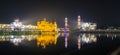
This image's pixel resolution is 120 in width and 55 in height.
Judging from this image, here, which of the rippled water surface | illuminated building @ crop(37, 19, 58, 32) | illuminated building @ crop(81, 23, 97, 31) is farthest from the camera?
illuminated building @ crop(81, 23, 97, 31)

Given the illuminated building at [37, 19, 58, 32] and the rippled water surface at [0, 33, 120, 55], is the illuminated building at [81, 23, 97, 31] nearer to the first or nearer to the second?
the illuminated building at [37, 19, 58, 32]

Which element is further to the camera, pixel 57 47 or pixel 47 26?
pixel 47 26

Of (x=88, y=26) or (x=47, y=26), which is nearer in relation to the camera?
(x=47, y=26)

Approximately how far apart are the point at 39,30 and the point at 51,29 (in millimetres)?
4114

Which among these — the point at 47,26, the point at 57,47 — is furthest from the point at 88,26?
the point at 57,47

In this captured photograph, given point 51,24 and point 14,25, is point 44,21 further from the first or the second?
point 14,25

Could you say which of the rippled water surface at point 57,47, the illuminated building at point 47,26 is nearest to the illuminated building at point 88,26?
the illuminated building at point 47,26

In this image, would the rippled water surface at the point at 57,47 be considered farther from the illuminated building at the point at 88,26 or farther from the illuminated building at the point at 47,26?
the illuminated building at the point at 88,26

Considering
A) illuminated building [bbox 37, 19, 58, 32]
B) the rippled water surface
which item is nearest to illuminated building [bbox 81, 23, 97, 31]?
illuminated building [bbox 37, 19, 58, 32]

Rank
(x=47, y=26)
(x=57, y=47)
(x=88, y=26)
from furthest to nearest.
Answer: (x=88, y=26), (x=47, y=26), (x=57, y=47)

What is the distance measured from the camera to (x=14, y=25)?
124438 mm

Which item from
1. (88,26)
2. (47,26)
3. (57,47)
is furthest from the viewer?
(88,26)

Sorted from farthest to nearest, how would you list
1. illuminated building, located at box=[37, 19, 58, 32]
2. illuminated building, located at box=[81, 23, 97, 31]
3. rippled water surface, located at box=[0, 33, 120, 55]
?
illuminated building, located at box=[81, 23, 97, 31] < illuminated building, located at box=[37, 19, 58, 32] < rippled water surface, located at box=[0, 33, 120, 55]

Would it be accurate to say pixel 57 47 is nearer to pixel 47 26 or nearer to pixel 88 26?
pixel 47 26
